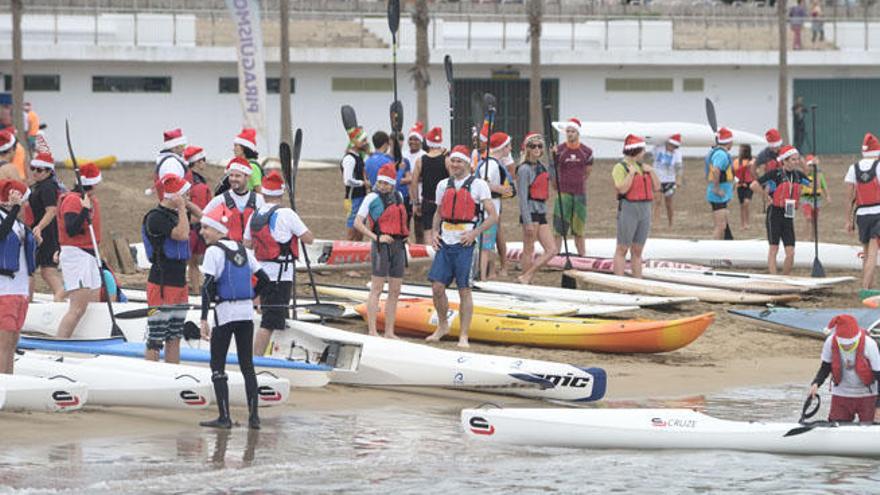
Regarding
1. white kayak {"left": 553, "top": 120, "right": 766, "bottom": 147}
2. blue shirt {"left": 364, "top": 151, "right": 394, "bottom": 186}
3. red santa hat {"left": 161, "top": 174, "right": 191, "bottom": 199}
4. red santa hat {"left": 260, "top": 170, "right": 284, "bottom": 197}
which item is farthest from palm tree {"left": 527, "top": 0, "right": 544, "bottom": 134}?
red santa hat {"left": 161, "top": 174, "right": 191, "bottom": 199}

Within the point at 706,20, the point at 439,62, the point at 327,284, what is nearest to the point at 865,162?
the point at 327,284

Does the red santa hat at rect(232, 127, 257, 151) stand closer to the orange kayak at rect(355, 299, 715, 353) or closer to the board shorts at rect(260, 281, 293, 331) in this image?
the board shorts at rect(260, 281, 293, 331)

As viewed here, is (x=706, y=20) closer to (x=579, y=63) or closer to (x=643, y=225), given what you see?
(x=579, y=63)

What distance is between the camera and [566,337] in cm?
1573

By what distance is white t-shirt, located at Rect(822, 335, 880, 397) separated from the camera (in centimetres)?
1199

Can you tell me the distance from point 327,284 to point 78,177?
224 inches

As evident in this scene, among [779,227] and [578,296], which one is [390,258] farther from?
[779,227]

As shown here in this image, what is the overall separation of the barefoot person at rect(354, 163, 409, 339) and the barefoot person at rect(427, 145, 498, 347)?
13.1 inches

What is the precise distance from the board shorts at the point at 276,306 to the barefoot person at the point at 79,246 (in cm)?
145

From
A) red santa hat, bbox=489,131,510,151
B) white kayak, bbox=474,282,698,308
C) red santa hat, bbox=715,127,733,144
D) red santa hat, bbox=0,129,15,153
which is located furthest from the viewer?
red santa hat, bbox=715,127,733,144

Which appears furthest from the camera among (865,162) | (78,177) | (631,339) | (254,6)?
(254,6)

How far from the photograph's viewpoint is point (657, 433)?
12.1 meters

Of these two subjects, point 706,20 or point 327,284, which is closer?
point 327,284

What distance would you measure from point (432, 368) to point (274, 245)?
155 centimetres
